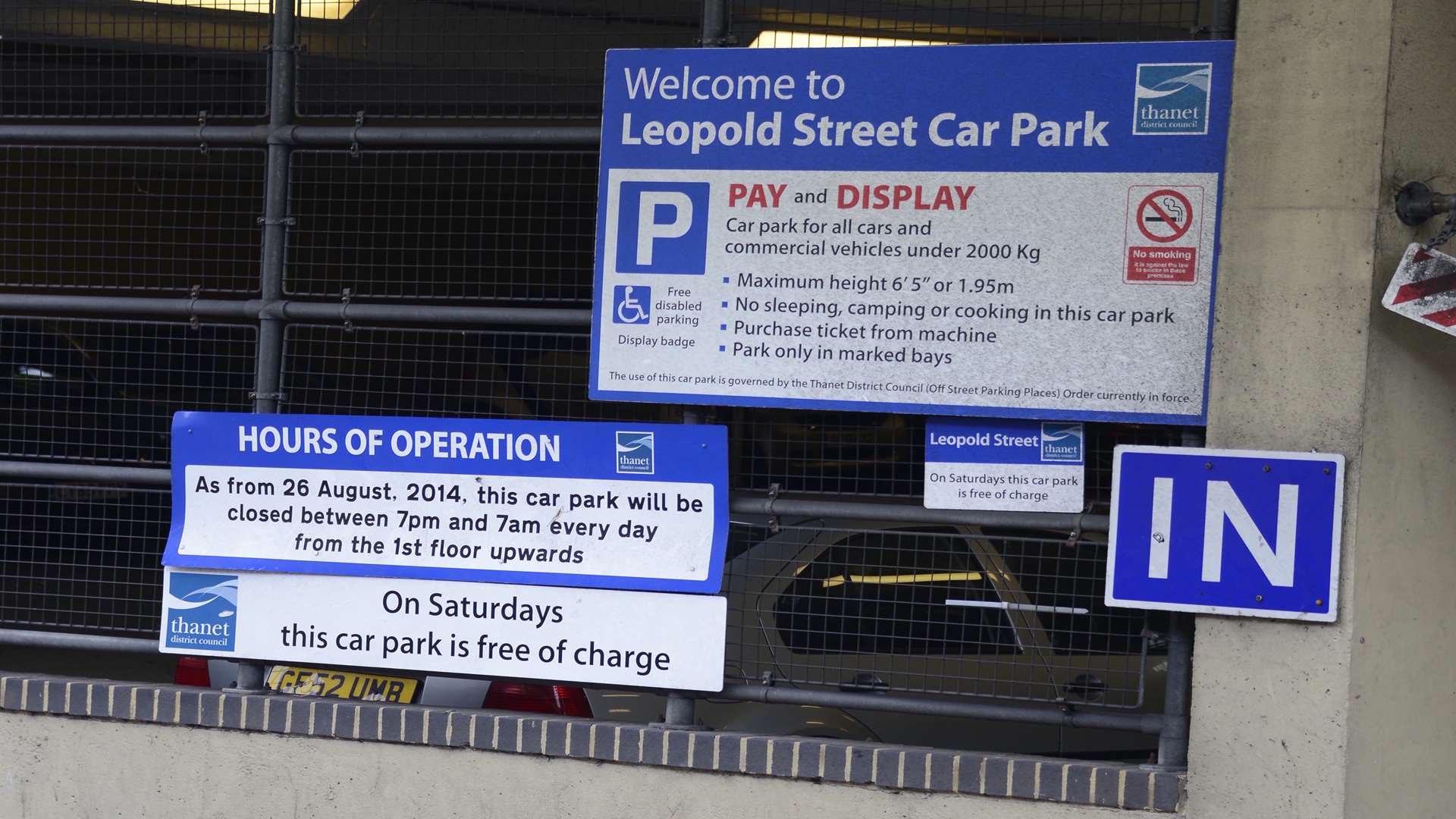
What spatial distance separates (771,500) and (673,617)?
46 centimetres

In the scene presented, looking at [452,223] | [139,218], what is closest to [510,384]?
[452,223]

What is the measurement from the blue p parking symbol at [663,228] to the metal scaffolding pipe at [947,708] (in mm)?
1261

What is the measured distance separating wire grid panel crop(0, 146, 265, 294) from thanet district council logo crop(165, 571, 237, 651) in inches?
77.8

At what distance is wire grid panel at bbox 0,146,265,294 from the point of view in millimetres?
7559

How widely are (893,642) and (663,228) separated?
1607 millimetres

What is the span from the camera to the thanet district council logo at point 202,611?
475 cm

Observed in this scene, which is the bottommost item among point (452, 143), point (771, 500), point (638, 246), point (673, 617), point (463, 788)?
point (463, 788)

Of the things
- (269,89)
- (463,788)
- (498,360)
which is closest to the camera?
(463,788)

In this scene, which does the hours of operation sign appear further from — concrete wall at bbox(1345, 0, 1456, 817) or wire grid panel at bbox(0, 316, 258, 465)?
wire grid panel at bbox(0, 316, 258, 465)

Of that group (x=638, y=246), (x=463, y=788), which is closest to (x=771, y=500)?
(x=638, y=246)

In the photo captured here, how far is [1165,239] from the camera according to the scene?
13.3 feet

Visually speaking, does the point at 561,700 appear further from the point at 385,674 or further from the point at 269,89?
the point at 269,89

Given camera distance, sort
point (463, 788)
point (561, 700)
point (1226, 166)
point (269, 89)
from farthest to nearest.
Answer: point (561, 700) → point (269, 89) → point (463, 788) → point (1226, 166)

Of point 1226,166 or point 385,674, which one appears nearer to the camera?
point 1226,166
